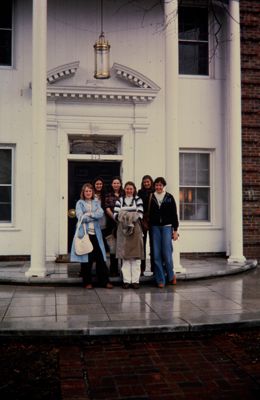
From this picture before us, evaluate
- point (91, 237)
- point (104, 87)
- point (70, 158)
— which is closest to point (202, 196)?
point (70, 158)

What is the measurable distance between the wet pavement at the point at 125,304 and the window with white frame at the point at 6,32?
16.4 ft

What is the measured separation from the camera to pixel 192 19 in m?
11.9

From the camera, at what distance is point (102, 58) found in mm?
10281

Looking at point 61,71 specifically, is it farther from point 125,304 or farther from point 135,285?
point 125,304

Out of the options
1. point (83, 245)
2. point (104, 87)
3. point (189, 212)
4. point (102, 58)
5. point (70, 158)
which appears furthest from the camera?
point (189, 212)

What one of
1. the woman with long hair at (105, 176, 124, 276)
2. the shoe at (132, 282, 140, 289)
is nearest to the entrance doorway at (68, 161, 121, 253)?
the woman with long hair at (105, 176, 124, 276)

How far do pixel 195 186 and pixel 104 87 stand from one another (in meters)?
3.39

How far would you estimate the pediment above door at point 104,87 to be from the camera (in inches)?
420

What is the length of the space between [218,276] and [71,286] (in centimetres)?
305

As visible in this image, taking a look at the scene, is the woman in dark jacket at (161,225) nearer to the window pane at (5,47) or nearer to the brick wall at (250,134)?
the brick wall at (250,134)

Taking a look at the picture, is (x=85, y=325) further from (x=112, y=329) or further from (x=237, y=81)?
(x=237, y=81)

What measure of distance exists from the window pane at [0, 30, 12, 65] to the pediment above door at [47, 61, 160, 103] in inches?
47.9

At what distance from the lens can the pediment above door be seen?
10.7 meters

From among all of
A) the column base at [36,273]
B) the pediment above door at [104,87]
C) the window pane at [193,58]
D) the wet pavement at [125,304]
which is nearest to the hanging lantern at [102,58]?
the pediment above door at [104,87]
